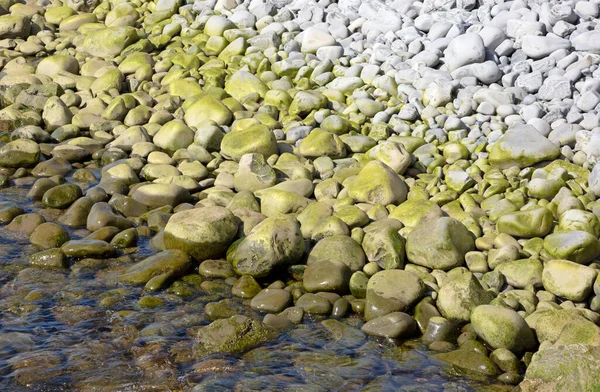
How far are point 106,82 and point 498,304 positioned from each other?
873 centimetres

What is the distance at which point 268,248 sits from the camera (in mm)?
7742

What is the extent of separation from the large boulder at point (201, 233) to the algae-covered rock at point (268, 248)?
0.20 metres

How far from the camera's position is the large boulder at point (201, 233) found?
8031 millimetres

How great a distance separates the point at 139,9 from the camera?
639 inches

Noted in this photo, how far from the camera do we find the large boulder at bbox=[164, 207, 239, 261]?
8.03 meters

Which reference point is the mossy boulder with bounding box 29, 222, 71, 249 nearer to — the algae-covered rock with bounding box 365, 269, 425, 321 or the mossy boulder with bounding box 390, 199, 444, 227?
the algae-covered rock with bounding box 365, 269, 425, 321

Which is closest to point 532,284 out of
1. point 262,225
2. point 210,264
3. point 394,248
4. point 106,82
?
point 394,248

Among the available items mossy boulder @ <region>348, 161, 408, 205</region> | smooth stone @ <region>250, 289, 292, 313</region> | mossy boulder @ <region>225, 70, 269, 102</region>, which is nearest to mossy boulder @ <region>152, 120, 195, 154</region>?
mossy boulder @ <region>225, 70, 269, 102</region>

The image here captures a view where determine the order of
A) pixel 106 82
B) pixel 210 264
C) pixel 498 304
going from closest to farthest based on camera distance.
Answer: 1. pixel 498 304
2. pixel 210 264
3. pixel 106 82

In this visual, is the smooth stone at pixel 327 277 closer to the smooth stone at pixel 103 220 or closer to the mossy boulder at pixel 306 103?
the smooth stone at pixel 103 220

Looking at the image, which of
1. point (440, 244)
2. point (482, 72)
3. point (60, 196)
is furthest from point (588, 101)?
point (60, 196)

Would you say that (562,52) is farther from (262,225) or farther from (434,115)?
(262,225)

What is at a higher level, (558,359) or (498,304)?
(558,359)

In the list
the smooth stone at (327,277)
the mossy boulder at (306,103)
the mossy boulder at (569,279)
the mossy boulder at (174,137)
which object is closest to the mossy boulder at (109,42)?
the mossy boulder at (174,137)
